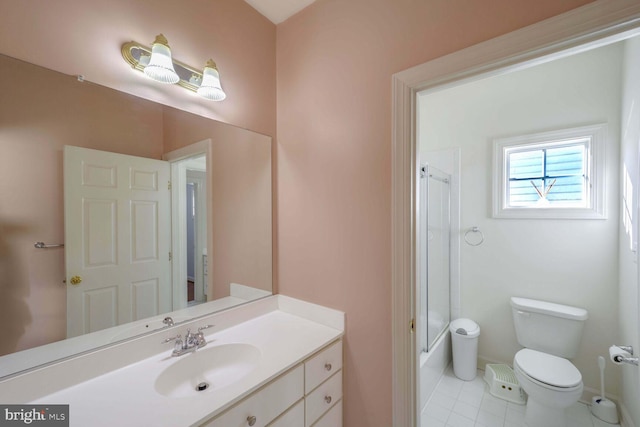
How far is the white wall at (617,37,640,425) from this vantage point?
4.51 feet

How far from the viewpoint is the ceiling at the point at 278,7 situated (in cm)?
147

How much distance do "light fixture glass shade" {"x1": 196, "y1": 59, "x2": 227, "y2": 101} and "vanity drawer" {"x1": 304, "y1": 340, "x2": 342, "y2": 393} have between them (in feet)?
4.38

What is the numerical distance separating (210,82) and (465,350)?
2696 millimetres

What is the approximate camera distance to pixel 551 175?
84.7 inches

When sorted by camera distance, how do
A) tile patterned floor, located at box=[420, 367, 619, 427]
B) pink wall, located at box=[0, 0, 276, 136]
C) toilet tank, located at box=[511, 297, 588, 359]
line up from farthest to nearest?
toilet tank, located at box=[511, 297, 588, 359]
tile patterned floor, located at box=[420, 367, 619, 427]
pink wall, located at box=[0, 0, 276, 136]

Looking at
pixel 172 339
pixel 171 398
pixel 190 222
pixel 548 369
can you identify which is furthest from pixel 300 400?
pixel 548 369

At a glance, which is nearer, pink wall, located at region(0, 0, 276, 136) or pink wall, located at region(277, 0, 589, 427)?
pink wall, located at region(0, 0, 276, 136)

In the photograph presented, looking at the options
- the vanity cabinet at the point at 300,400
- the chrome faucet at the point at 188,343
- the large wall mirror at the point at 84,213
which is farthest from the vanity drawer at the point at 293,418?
the large wall mirror at the point at 84,213

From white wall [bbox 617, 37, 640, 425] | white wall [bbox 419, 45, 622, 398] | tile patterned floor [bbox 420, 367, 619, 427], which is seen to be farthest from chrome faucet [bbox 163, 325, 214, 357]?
white wall [bbox 419, 45, 622, 398]

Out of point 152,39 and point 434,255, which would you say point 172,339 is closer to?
point 152,39

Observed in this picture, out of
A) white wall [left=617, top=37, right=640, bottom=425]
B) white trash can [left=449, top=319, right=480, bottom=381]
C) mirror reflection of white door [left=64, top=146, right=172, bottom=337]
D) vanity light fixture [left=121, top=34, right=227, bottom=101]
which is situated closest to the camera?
mirror reflection of white door [left=64, top=146, right=172, bottom=337]

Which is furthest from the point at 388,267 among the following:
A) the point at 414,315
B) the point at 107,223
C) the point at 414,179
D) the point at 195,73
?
the point at 195,73

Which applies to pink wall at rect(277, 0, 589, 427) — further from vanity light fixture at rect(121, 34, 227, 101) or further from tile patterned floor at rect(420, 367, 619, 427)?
tile patterned floor at rect(420, 367, 619, 427)

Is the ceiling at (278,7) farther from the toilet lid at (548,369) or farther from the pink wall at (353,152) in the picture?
the toilet lid at (548,369)
